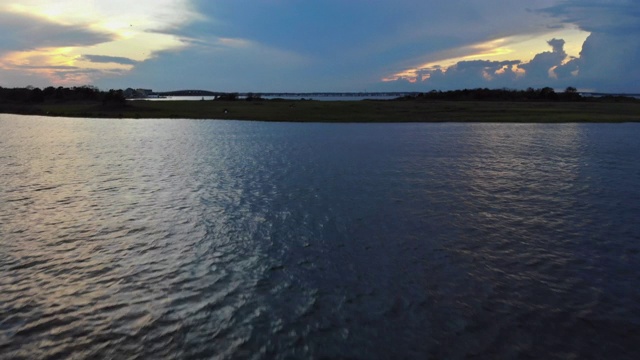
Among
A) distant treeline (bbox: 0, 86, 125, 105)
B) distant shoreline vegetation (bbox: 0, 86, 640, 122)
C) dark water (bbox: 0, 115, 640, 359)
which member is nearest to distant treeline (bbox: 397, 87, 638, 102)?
distant shoreline vegetation (bbox: 0, 86, 640, 122)

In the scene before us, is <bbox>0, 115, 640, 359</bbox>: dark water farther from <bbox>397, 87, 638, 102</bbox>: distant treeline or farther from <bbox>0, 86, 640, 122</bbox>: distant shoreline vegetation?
<bbox>397, 87, 638, 102</bbox>: distant treeline

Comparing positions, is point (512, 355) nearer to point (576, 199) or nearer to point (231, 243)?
point (231, 243)

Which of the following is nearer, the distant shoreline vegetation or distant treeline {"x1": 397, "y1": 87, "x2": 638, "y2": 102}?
the distant shoreline vegetation

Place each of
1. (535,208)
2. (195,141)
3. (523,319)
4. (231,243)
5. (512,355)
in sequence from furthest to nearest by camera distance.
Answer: (195,141) < (535,208) < (231,243) < (523,319) < (512,355)

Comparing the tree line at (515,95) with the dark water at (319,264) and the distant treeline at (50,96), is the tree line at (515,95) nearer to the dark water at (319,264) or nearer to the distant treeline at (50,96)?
the distant treeline at (50,96)

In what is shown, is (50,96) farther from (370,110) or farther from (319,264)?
(319,264)

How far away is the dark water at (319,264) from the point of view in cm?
1166

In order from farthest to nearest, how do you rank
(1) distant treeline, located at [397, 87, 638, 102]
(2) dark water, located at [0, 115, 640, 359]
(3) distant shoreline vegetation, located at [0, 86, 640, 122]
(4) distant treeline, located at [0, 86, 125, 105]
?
(1) distant treeline, located at [397, 87, 638, 102] → (4) distant treeline, located at [0, 86, 125, 105] → (3) distant shoreline vegetation, located at [0, 86, 640, 122] → (2) dark water, located at [0, 115, 640, 359]

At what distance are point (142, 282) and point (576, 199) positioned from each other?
81.3 ft

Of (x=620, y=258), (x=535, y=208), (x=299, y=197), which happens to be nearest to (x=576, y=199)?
(x=535, y=208)

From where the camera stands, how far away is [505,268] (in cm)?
1623

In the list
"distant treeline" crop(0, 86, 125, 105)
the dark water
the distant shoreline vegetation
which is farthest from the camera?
"distant treeline" crop(0, 86, 125, 105)

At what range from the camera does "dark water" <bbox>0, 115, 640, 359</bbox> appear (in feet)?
38.2

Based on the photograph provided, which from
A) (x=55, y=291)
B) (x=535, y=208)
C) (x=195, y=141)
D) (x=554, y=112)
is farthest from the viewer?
(x=554, y=112)
